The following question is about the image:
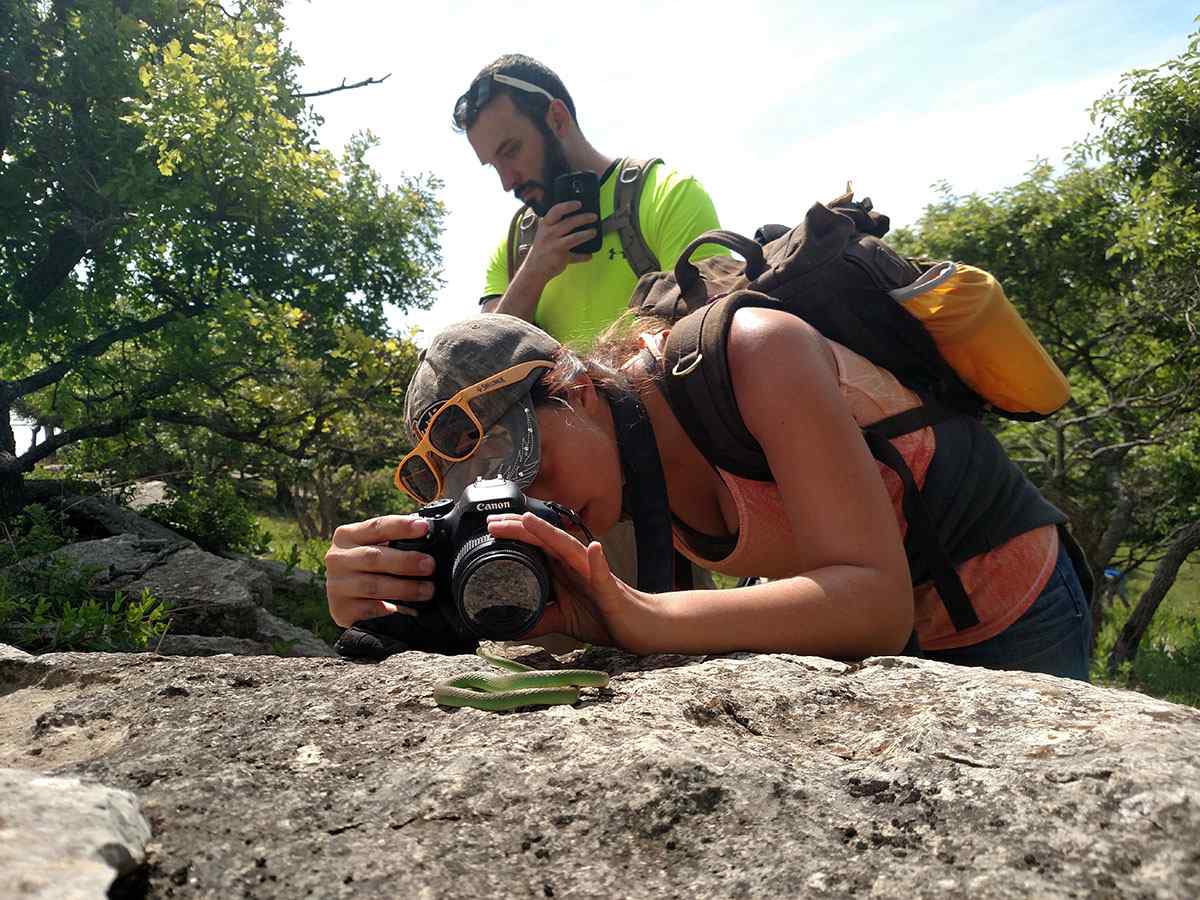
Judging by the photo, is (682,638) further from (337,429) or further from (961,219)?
(961,219)

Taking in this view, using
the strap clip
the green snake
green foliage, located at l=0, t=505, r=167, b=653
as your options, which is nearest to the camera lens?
the green snake

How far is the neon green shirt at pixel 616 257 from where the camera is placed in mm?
3492

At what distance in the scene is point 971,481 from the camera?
2242 millimetres

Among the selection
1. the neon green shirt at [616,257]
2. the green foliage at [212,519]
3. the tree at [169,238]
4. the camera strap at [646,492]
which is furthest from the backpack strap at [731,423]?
the green foliage at [212,519]

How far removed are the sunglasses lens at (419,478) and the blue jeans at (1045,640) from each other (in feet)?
4.60

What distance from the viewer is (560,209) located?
3605mm

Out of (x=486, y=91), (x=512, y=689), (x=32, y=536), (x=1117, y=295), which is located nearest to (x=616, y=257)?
(x=486, y=91)

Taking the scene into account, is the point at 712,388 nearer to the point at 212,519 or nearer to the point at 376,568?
the point at 376,568

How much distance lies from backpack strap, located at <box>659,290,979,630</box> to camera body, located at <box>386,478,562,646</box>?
0.44m

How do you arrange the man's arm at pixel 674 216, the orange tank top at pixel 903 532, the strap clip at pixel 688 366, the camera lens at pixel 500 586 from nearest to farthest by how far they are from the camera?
the camera lens at pixel 500 586, the strap clip at pixel 688 366, the orange tank top at pixel 903 532, the man's arm at pixel 674 216

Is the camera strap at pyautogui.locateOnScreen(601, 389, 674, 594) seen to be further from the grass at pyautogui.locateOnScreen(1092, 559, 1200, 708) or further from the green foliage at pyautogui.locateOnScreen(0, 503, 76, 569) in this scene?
the grass at pyautogui.locateOnScreen(1092, 559, 1200, 708)

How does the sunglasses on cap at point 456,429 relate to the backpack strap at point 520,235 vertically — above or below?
below

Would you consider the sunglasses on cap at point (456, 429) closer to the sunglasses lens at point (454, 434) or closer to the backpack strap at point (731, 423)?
the sunglasses lens at point (454, 434)

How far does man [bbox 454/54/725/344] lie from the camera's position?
3.56 m
